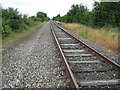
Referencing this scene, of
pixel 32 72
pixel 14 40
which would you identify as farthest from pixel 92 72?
pixel 14 40

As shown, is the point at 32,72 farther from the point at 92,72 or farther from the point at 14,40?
the point at 14,40

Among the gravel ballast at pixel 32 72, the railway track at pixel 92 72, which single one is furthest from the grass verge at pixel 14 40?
the railway track at pixel 92 72

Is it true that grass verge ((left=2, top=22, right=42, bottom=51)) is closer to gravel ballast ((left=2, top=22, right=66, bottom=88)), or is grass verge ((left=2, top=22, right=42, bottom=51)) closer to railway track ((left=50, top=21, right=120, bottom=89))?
gravel ballast ((left=2, top=22, right=66, bottom=88))

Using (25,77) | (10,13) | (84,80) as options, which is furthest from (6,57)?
(10,13)

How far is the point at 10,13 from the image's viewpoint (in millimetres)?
17547

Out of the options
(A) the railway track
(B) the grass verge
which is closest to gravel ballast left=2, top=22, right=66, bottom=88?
(A) the railway track

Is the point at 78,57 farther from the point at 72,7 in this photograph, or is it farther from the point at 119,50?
the point at 72,7

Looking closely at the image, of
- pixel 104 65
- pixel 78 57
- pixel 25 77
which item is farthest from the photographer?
pixel 78 57

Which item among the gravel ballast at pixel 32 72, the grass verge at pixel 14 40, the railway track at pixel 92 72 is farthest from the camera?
the grass verge at pixel 14 40

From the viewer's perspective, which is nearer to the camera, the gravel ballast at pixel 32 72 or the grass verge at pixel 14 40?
the gravel ballast at pixel 32 72

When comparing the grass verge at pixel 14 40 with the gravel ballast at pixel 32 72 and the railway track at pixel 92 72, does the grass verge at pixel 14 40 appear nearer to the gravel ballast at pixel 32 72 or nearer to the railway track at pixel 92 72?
the gravel ballast at pixel 32 72

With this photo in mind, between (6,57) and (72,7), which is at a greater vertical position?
(72,7)

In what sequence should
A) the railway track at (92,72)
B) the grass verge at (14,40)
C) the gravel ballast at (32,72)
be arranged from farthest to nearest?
1. the grass verge at (14,40)
2. the gravel ballast at (32,72)
3. the railway track at (92,72)

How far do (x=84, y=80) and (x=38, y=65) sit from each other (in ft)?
6.55
